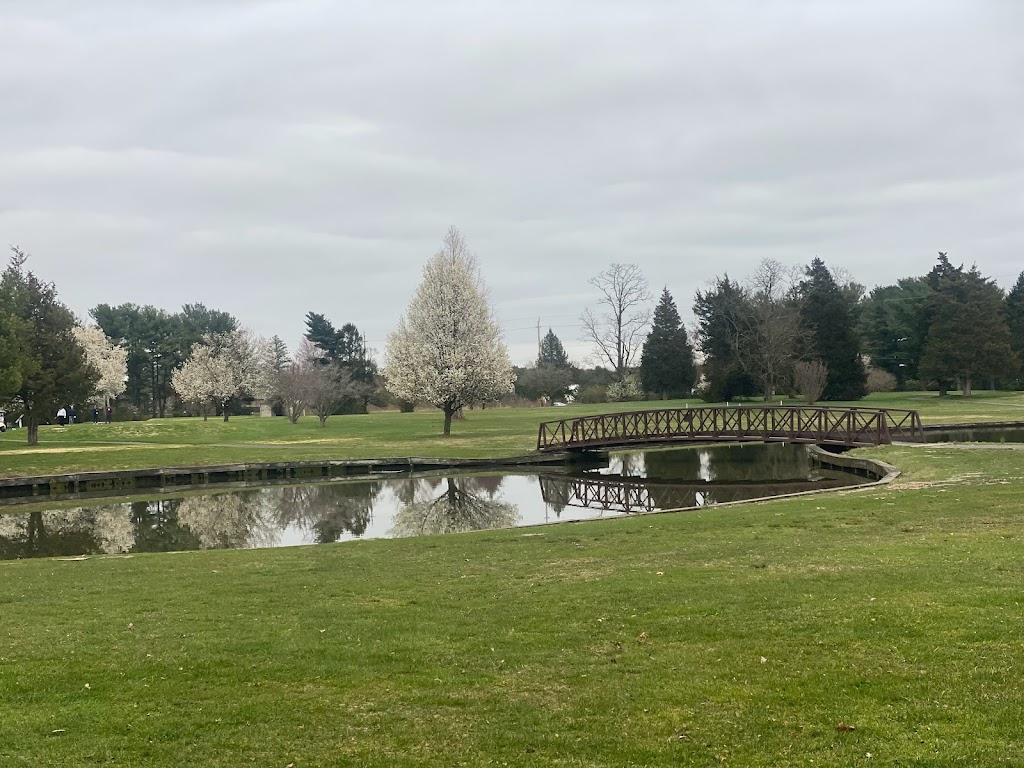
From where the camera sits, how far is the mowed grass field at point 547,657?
5934mm

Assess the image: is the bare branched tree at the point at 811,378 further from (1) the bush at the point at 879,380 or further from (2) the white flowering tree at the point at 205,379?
(2) the white flowering tree at the point at 205,379

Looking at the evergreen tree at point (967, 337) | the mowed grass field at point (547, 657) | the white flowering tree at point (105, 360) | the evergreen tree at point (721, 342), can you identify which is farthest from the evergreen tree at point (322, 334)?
the mowed grass field at point (547, 657)

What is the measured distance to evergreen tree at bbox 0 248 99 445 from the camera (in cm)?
4353

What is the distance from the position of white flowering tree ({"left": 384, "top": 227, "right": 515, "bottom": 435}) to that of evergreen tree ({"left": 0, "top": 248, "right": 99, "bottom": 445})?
1737 cm

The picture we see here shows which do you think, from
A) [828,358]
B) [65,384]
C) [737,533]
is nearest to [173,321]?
[65,384]

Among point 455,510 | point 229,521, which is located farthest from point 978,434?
point 229,521

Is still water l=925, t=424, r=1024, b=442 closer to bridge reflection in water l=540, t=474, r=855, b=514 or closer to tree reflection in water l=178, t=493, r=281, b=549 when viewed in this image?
bridge reflection in water l=540, t=474, r=855, b=514

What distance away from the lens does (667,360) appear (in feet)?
269

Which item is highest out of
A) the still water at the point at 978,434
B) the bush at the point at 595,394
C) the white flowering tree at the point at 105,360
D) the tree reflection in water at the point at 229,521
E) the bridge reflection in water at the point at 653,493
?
the white flowering tree at the point at 105,360

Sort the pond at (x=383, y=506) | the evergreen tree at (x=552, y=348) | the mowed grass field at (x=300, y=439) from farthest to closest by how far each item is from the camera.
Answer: the evergreen tree at (x=552, y=348)
the mowed grass field at (x=300, y=439)
the pond at (x=383, y=506)

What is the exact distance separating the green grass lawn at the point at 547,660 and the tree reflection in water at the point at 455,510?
9692mm

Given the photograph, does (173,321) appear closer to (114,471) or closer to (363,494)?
(114,471)

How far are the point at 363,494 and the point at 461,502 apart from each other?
15.6 feet

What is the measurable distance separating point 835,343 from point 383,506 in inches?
2140
